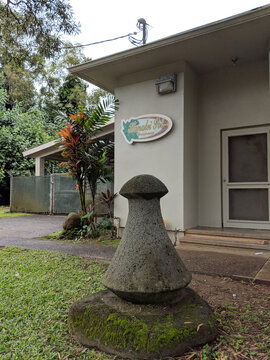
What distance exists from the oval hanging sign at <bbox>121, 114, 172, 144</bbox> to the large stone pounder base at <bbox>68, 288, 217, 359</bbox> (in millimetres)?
3775

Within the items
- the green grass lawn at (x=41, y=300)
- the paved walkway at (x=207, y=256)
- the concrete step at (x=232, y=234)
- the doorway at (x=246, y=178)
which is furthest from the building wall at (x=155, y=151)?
the green grass lawn at (x=41, y=300)

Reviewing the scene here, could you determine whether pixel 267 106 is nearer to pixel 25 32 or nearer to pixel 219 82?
pixel 219 82

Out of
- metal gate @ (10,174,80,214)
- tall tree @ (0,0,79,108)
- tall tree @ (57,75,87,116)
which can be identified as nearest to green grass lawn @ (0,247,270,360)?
tall tree @ (0,0,79,108)

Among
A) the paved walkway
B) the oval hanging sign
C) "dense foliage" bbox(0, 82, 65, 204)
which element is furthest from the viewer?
"dense foliage" bbox(0, 82, 65, 204)

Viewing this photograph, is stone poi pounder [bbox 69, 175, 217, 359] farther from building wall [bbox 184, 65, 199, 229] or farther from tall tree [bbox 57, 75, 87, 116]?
tall tree [bbox 57, 75, 87, 116]

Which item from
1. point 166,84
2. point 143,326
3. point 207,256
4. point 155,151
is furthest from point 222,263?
point 166,84

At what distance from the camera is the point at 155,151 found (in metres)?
5.47

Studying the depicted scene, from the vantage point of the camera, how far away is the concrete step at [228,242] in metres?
4.26

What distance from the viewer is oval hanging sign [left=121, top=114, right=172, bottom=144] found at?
531 centimetres

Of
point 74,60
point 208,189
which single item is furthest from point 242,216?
point 74,60

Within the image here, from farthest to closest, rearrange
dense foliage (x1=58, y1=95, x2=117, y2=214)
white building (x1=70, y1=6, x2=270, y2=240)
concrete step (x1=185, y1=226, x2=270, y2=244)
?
dense foliage (x1=58, y1=95, x2=117, y2=214) → white building (x1=70, y1=6, x2=270, y2=240) → concrete step (x1=185, y1=226, x2=270, y2=244)

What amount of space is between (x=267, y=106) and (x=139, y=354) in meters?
5.00

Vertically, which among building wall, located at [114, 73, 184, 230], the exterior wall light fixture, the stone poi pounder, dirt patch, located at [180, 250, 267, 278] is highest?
the exterior wall light fixture

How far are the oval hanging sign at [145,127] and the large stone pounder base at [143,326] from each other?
3.78 m
